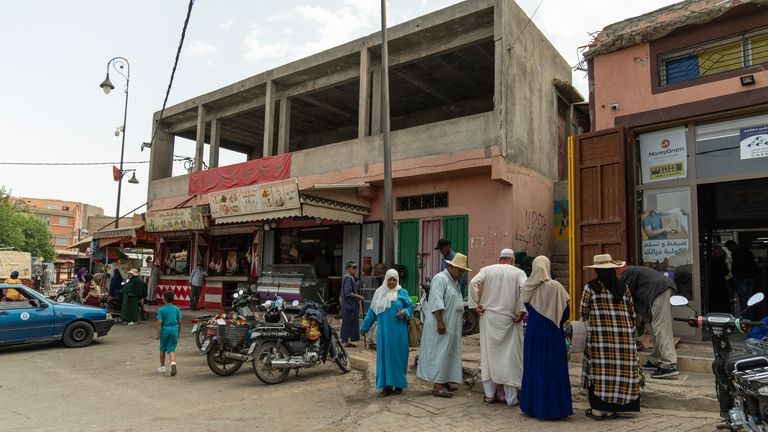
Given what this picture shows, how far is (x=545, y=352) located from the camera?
5.12 m

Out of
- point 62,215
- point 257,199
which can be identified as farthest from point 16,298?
point 62,215

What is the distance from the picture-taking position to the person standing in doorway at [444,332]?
6.09 m

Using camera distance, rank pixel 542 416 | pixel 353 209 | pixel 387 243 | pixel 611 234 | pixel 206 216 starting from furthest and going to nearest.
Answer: pixel 206 216
pixel 353 209
pixel 387 243
pixel 611 234
pixel 542 416

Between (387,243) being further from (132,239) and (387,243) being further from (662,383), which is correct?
(132,239)

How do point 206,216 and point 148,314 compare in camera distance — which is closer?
point 206,216

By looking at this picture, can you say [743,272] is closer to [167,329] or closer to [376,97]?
[376,97]

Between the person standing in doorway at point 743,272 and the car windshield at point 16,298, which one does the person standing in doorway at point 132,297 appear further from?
the person standing in doorway at point 743,272

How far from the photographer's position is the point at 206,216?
16.4m

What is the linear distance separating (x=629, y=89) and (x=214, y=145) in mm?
13925

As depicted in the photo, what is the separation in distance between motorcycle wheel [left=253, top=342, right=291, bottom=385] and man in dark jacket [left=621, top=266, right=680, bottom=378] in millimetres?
4717

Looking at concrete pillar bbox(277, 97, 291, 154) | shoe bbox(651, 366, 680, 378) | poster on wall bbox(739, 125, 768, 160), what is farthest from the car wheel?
poster on wall bbox(739, 125, 768, 160)

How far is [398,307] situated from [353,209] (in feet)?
23.1

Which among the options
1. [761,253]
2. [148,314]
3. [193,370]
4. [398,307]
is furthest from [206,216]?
[761,253]

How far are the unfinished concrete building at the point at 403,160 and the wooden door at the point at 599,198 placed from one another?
7.30 ft
